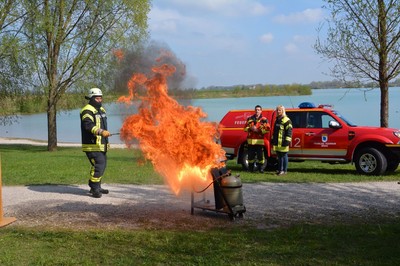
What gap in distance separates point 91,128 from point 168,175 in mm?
2011

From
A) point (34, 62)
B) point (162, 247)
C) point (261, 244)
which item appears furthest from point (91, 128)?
point (34, 62)

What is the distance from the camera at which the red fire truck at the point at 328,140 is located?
13.3 metres

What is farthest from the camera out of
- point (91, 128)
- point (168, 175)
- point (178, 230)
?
point (91, 128)

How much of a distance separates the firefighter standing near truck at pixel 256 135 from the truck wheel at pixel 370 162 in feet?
8.95

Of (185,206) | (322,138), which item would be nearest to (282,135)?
(322,138)

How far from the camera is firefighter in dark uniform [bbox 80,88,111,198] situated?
9789 mm

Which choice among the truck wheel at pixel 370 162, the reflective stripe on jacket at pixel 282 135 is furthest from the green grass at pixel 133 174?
the reflective stripe on jacket at pixel 282 135

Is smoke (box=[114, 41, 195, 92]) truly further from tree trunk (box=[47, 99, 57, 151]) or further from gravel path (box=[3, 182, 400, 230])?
tree trunk (box=[47, 99, 57, 151])

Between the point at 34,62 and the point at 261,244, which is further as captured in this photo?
the point at 34,62

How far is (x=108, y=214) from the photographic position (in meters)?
8.44

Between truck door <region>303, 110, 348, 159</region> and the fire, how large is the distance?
6.59 metres

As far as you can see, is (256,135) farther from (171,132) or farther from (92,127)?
(171,132)

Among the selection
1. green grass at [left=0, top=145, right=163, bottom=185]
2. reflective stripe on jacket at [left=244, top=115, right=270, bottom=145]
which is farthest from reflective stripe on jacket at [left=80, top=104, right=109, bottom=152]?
reflective stripe on jacket at [left=244, top=115, right=270, bottom=145]

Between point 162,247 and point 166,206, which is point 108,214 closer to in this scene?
point 166,206
